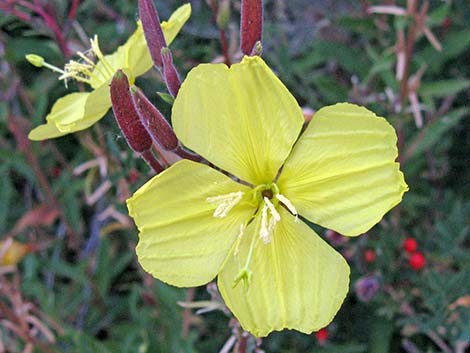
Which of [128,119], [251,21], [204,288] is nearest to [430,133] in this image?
[204,288]

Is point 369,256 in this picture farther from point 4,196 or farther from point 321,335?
point 4,196

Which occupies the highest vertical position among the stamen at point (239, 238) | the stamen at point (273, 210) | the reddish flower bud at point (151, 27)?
the reddish flower bud at point (151, 27)

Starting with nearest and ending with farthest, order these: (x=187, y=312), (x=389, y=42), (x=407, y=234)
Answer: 1. (x=187, y=312)
2. (x=407, y=234)
3. (x=389, y=42)

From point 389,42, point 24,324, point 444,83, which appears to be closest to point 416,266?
point 444,83

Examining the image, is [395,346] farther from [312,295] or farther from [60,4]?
[60,4]

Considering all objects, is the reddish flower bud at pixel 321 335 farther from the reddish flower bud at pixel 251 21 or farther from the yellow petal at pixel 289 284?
the reddish flower bud at pixel 251 21

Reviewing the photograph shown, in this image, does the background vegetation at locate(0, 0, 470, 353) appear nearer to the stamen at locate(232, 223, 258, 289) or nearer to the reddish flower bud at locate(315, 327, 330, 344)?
the reddish flower bud at locate(315, 327, 330, 344)

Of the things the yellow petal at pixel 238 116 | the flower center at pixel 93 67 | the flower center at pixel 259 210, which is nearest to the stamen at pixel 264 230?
the flower center at pixel 259 210

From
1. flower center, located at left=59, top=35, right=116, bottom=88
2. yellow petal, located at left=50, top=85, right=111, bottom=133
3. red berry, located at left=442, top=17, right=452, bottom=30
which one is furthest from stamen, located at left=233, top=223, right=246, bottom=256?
red berry, located at left=442, top=17, right=452, bottom=30
